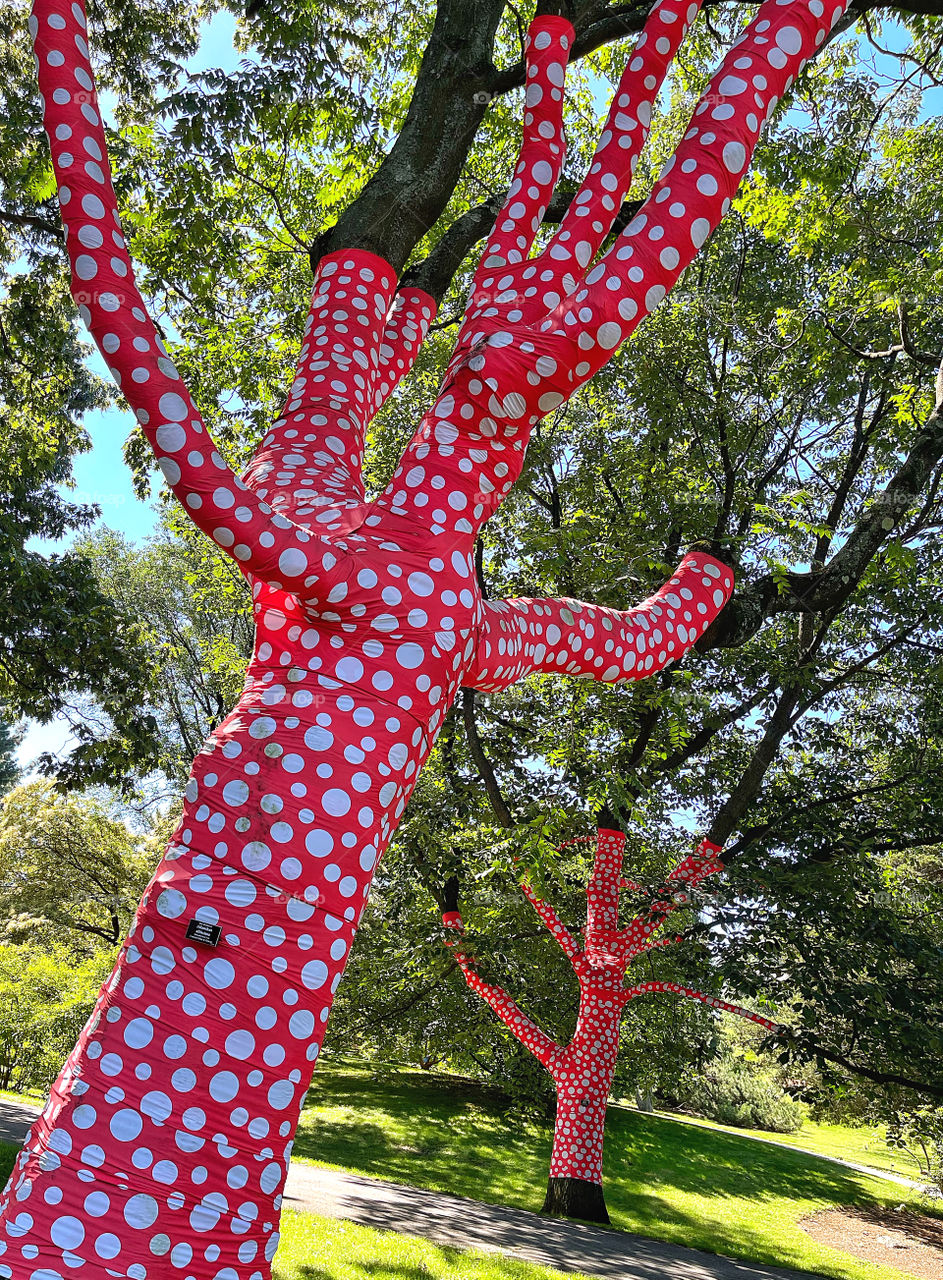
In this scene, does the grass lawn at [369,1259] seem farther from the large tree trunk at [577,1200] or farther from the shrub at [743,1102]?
the shrub at [743,1102]

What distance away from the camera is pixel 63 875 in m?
17.6

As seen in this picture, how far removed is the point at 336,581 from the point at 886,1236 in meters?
16.7

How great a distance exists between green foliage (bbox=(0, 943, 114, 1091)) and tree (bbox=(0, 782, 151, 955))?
293cm

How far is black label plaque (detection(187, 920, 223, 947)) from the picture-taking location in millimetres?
2129

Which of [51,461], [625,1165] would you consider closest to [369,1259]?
[51,461]

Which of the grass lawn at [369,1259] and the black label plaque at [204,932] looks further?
the grass lawn at [369,1259]

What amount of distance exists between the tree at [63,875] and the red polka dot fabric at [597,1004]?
960cm

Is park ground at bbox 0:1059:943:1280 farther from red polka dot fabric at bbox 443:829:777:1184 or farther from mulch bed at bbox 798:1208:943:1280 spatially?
red polka dot fabric at bbox 443:829:777:1184

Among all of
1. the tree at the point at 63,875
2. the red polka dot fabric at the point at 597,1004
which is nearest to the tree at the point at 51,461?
the red polka dot fabric at the point at 597,1004

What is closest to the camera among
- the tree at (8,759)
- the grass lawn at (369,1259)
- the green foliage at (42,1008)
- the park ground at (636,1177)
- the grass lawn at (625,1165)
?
the grass lawn at (369,1259)

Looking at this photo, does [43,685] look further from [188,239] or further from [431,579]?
[431,579]

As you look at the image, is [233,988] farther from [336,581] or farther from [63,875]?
[63,875]

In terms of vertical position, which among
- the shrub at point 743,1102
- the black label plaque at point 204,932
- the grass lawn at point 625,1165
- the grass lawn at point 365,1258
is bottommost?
the grass lawn at point 625,1165

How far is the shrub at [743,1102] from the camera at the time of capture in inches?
1046
